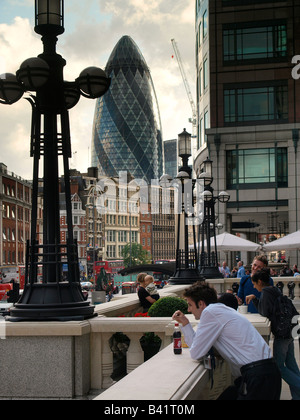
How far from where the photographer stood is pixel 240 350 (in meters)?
5.41

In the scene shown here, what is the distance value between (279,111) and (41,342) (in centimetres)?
4706

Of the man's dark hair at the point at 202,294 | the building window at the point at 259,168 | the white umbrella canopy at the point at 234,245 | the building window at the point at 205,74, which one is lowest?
the man's dark hair at the point at 202,294

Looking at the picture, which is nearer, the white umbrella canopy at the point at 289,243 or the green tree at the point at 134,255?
the white umbrella canopy at the point at 289,243

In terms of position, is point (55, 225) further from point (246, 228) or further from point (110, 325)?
point (246, 228)

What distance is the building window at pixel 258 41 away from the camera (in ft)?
174

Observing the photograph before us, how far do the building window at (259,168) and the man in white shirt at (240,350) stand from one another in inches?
1853

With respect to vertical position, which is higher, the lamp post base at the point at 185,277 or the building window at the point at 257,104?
the building window at the point at 257,104

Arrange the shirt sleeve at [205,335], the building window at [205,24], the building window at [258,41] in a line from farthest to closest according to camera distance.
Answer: the building window at [205,24] → the building window at [258,41] → the shirt sleeve at [205,335]

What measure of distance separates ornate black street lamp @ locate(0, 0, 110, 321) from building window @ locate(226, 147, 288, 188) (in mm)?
43742

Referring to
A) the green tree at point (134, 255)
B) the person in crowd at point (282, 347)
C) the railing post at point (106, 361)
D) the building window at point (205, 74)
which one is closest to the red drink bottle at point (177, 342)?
the railing post at point (106, 361)

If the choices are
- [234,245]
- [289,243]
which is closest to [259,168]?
[234,245]

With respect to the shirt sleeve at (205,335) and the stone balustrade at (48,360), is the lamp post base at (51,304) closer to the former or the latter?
the stone balustrade at (48,360)

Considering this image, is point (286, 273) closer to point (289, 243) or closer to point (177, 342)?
point (289, 243)
